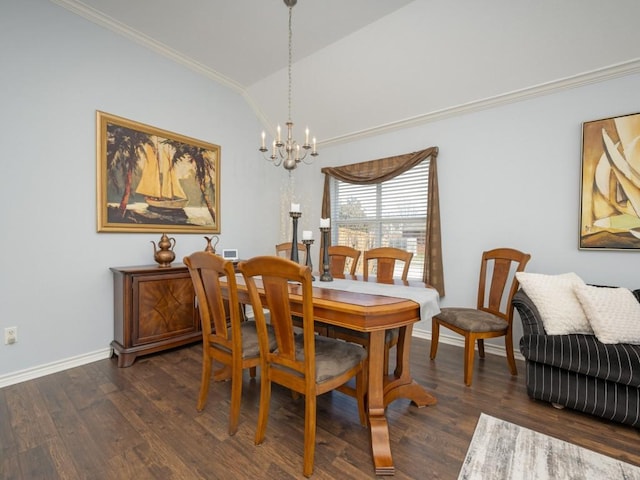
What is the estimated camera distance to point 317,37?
3.01m

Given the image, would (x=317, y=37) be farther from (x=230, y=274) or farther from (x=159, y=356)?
(x=159, y=356)

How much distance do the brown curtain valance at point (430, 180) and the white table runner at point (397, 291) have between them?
4.47 ft

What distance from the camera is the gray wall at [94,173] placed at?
2324 mm

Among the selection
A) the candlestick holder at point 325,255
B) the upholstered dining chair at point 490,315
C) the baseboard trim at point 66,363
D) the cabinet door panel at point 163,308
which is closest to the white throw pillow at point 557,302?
the upholstered dining chair at point 490,315

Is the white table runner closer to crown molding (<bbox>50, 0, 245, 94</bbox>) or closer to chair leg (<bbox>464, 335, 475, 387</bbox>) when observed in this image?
chair leg (<bbox>464, 335, 475, 387</bbox>)

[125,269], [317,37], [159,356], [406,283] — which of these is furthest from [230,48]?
[159,356]

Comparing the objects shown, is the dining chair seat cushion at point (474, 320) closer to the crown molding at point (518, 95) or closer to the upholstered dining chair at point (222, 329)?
the upholstered dining chair at point (222, 329)

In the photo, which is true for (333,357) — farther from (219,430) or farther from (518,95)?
(518,95)

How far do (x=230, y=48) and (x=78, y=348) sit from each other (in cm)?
337

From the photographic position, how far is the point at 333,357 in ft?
5.26

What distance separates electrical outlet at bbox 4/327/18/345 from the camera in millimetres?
2264

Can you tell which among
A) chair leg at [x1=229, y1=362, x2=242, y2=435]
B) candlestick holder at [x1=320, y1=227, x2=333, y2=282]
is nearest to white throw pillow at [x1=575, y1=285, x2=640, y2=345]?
candlestick holder at [x1=320, y1=227, x2=333, y2=282]

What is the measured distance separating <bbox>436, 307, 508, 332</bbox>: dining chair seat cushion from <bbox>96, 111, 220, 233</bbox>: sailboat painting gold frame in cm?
284

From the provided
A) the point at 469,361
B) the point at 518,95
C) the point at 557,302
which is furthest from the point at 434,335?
the point at 518,95
